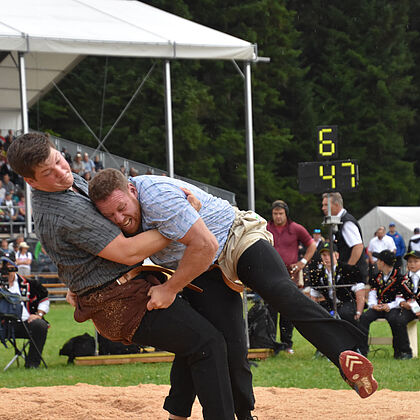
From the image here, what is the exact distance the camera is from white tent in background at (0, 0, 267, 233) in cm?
1079

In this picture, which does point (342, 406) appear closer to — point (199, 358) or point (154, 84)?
point (199, 358)

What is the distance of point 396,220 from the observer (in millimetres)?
24188

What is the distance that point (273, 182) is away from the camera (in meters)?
36.1

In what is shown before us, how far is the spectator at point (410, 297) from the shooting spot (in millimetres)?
9594

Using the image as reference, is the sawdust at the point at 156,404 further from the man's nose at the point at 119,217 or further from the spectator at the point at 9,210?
the spectator at the point at 9,210

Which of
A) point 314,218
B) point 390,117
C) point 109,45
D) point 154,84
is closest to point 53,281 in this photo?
point 109,45

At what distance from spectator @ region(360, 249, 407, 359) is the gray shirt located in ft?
19.9

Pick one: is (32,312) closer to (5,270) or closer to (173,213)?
(5,270)

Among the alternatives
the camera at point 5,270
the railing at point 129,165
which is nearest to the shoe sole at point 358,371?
the camera at point 5,270

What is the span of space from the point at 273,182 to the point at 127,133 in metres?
7.03

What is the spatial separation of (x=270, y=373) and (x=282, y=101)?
30.4m

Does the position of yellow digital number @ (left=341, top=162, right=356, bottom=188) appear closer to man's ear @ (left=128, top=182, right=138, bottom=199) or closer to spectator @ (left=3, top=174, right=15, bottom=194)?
man's ear @ (left=128, top=182, right=138, bottom=199)

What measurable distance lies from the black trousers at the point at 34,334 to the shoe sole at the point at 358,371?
19.3 feet

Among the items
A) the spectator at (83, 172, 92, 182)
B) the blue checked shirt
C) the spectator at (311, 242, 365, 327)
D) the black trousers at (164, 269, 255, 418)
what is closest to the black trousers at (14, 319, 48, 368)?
the spectator at (311, 242, 365, 327)
